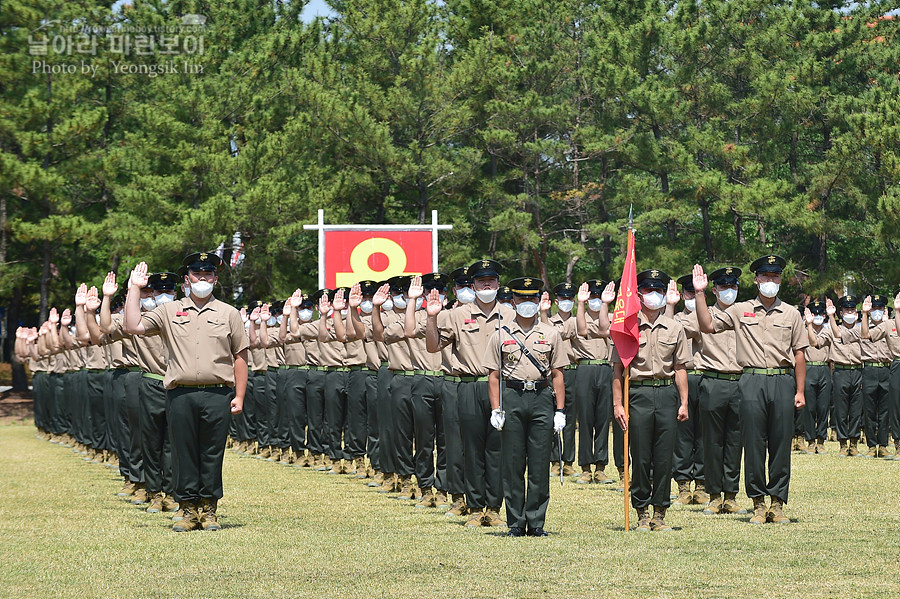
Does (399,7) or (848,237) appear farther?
(399,7)

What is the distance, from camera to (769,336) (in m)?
12.9

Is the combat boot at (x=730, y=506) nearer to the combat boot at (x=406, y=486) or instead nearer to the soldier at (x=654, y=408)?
the soldier at (x=654, y=408)

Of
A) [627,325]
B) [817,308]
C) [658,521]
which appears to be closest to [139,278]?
[627,325]

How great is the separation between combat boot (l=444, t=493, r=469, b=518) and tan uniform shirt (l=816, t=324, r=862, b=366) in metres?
10.3

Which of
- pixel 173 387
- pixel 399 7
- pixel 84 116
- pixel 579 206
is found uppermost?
pixel 399 7

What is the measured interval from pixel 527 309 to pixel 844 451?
38.9 feet

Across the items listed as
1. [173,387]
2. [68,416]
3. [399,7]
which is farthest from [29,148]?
[173,387]

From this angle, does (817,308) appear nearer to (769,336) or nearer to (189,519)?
(769,336)

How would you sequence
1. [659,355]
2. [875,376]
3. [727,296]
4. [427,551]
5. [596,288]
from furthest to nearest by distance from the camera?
[875,376] < [596,288] < [727,296] < [659,355] < [427,551]

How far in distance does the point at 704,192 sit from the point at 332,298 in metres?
18.4

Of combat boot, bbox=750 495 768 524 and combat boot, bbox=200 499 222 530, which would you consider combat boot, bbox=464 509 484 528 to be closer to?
combat boot, bbox=200 499 222 530

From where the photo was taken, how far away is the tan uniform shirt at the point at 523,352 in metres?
11.6

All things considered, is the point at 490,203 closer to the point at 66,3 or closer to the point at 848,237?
the point at 848,237

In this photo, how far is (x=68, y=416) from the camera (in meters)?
26.6
